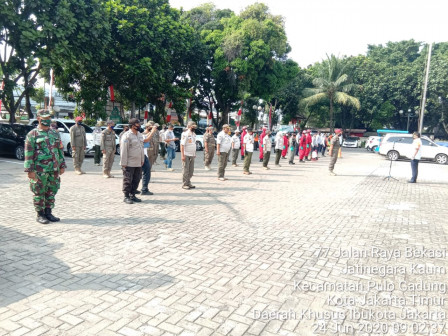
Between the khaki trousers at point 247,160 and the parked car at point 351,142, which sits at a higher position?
the parked car at point 351,142

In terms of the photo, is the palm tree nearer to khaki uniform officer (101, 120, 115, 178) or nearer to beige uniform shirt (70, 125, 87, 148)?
khaki uniform officer (101, 120, 115, 178)

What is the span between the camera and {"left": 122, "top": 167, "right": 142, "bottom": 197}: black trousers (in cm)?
738

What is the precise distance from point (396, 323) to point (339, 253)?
176 cm

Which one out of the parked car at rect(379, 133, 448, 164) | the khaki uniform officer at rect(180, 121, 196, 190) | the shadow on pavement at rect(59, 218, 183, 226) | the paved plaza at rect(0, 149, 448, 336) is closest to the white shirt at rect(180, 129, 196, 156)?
the khaki uniform officer at rect(180, 121, 196, 190)

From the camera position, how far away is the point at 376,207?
8.16 meters

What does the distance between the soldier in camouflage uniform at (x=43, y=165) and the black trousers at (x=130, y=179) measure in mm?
1578

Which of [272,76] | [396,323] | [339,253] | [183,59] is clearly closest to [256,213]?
[339,253]

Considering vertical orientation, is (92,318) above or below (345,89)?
below

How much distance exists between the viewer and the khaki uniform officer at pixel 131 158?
7.30 metres

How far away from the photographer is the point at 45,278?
150 inches

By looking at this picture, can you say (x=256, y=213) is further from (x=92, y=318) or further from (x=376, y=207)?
(x=92, y=318)

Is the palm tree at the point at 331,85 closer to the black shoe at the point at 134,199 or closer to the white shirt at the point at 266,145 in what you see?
the white shirt at the point at 266,145

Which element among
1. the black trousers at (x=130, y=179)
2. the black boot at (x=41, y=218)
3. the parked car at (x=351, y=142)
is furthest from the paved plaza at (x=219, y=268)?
the parked car at (x=351, y=142)

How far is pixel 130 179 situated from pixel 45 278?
146 inches
